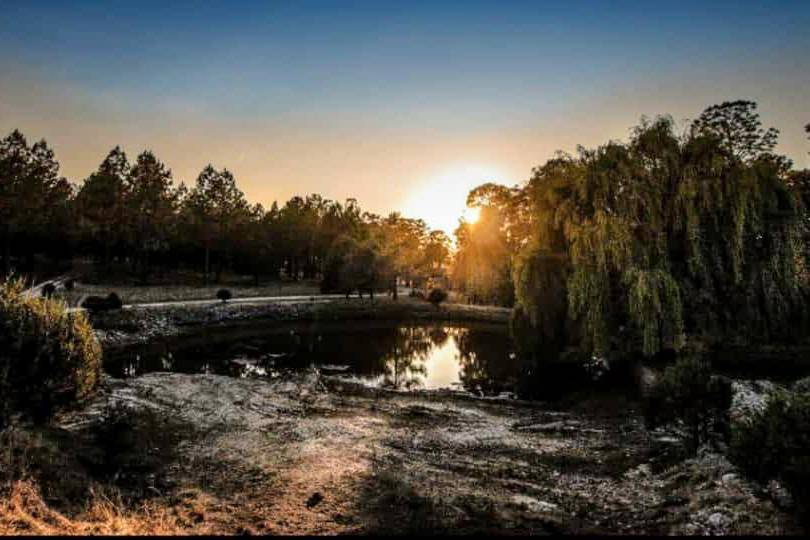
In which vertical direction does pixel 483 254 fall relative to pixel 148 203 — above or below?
below

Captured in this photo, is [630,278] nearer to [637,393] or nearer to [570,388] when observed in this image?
[637,393]

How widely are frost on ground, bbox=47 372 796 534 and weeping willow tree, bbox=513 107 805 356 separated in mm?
3248

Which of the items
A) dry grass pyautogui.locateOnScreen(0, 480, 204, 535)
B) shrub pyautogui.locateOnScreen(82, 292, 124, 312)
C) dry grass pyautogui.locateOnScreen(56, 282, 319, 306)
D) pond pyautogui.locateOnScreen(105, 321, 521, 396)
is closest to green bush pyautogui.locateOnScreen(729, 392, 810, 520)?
dry grass pyautogui.locateOnScreen(0, 480, 204, 535)

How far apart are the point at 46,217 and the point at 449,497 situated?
54.3 m

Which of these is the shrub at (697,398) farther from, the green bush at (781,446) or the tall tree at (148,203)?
the tall tree at (148,203)

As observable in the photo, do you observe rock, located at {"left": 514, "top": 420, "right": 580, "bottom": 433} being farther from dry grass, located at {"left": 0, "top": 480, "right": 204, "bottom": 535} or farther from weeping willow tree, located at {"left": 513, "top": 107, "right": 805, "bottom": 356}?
dry grass, located at {"left": 0, "top": 480, "right": 204, "bottom": 535}

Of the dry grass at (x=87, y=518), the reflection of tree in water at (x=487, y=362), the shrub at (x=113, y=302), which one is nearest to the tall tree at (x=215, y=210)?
the shrub at (x=113, y=302)

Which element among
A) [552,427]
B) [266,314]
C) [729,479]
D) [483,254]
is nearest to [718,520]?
[729,479]

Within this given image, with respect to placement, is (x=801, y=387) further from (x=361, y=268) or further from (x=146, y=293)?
(x=146, y=293)

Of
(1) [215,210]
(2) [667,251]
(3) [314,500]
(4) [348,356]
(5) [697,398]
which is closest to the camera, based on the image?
(3) [314,500]

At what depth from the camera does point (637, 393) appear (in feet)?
50.1

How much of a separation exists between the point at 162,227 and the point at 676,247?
51.8m

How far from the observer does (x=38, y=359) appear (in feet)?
32.8

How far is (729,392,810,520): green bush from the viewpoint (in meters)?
5.45
